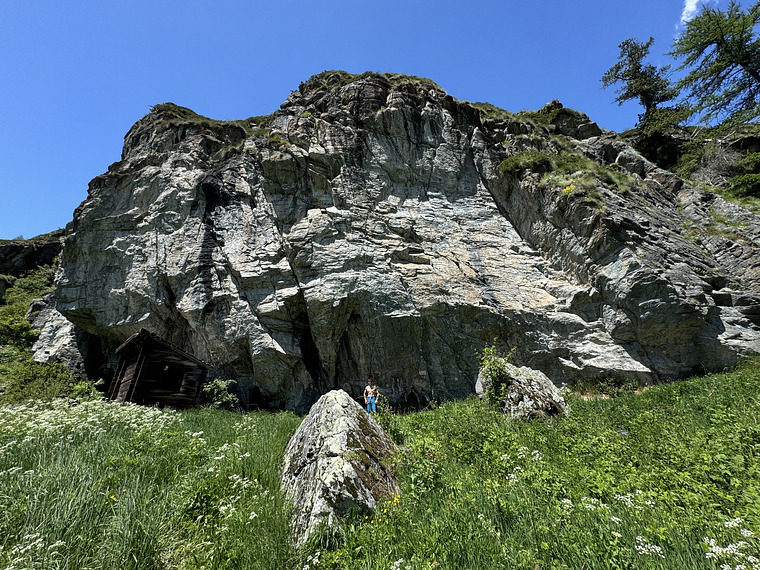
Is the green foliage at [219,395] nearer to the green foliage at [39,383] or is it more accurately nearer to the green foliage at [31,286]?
the green foliage at [39,383]

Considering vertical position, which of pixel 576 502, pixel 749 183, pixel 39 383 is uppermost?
pixel 749 183

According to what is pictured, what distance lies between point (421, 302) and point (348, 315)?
14.8ft

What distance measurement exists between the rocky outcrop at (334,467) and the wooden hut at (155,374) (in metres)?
14.0

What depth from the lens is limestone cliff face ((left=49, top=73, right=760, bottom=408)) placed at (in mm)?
15742

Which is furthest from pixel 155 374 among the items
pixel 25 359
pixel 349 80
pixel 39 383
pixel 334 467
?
pixel 349 80

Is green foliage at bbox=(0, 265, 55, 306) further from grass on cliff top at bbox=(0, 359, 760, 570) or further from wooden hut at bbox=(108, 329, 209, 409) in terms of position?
grass on cliff top at bbox=(0, 359, 760, 570)

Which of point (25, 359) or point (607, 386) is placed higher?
point (607, 386)

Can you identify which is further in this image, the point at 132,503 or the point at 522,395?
the point at 522,395

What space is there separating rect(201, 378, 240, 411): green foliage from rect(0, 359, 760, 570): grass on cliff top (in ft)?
42.1

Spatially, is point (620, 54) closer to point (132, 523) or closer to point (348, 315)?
point (348, 315)

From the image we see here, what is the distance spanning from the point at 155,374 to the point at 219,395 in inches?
140

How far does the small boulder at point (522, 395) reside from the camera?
29.0 feet

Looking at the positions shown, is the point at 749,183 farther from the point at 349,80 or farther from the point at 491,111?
the point at 349,80

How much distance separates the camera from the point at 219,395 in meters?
18.6
